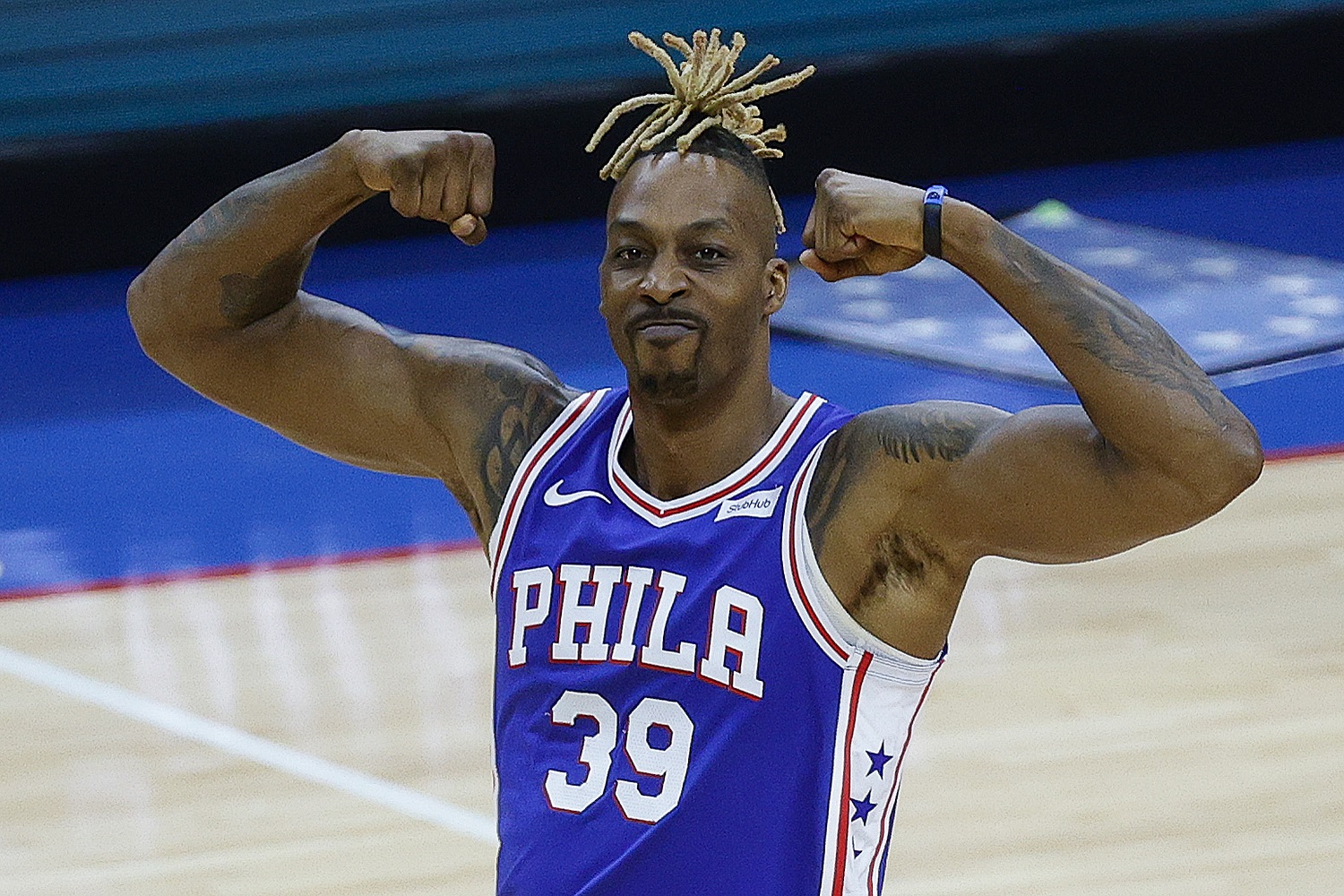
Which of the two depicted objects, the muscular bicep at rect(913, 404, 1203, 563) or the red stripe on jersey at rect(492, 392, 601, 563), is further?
the red stripe on jersey at rect(492, 392, 601, 563)

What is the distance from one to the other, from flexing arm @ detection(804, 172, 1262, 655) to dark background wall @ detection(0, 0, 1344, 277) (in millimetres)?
5867

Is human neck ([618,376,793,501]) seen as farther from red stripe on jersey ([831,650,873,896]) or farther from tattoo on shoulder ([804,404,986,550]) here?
red stripe on jersey ([831,650,873,896])

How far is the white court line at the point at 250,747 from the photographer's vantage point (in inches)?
170

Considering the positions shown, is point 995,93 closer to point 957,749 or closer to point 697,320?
point 957,749

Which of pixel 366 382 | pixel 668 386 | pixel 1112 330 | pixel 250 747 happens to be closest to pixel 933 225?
pixel 1112 330

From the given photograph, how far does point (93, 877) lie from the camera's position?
4.14 meters

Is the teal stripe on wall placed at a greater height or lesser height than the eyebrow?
greater

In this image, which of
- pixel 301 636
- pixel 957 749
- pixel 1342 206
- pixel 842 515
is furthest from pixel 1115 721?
pixel 1342 206

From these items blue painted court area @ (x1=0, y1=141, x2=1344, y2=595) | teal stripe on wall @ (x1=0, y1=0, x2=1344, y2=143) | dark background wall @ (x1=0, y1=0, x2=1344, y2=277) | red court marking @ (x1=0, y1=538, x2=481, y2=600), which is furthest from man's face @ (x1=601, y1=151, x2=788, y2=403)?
teal stripe on wall @ (x1=0, y1=0, x2=1344, y2=143)

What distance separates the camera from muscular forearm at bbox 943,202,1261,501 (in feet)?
7.77

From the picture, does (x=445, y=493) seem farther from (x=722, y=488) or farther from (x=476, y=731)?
(x=722, y=488)

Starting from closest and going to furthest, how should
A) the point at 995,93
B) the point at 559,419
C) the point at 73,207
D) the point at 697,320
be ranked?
the point at 697,320 → the point at 559,419 → the point at 73,207 → the point at 995,93

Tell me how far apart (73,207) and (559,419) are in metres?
5.87

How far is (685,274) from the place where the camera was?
2.57 meters
